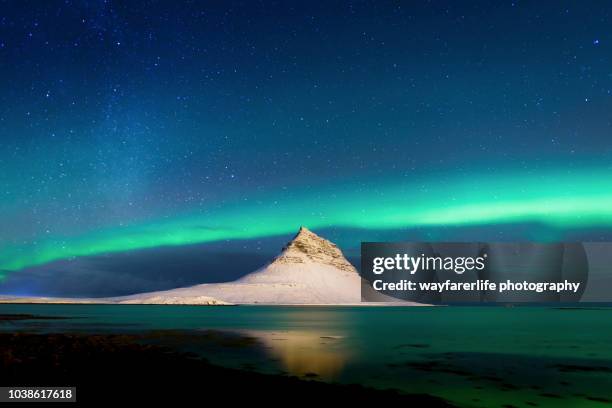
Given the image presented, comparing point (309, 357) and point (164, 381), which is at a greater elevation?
point (164, 381)

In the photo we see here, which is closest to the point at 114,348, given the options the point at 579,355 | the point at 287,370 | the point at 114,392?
the point at 287,370

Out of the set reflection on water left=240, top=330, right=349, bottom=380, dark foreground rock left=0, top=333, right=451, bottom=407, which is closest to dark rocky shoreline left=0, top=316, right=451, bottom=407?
dark foreground rock left=0, top=333, right=451, bottom=407

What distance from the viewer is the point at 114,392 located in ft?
69.9

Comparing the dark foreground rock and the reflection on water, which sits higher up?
the dark foreground rock

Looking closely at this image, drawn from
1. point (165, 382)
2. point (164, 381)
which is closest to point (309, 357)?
point (164, 381)

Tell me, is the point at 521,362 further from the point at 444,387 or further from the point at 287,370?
the point at 287,370

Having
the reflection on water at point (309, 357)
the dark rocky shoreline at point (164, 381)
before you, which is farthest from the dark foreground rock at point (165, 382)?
the reflection on water at point (309, 357)

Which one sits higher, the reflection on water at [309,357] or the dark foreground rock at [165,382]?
the dark foreground rock at [165,382]

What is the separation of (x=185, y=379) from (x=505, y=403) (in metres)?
13.2

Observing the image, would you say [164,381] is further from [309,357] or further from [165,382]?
[309,357]

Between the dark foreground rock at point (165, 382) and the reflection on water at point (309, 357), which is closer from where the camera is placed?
the dark foreground rock at point (165, 382)

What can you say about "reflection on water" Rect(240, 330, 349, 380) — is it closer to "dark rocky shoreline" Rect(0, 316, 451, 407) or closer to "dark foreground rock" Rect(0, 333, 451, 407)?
"dark rocky shoreline" Rect(0, 316, 451, 407)

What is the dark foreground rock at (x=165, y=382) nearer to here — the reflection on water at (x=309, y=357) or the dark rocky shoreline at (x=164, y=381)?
the dark rocky shoreline at (x=164, y=381)

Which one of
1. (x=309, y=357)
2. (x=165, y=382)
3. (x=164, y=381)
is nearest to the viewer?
(x=165, y=382)
